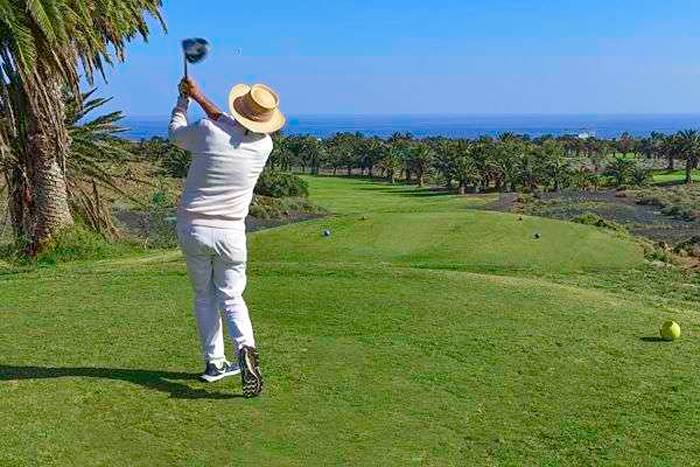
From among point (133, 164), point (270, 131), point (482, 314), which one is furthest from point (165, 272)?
point (133, 164)

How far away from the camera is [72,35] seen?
1816 centimetres

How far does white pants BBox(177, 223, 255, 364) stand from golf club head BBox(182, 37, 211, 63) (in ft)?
4.89

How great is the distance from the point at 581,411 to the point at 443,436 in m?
1.27

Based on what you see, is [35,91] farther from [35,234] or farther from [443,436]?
[443,436]

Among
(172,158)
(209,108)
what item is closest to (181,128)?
(209,108)

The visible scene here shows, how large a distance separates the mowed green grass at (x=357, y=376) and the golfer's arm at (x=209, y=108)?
2.18 meters

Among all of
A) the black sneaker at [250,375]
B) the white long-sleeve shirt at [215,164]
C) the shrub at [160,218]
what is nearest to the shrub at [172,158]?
the shrub at [160,218]

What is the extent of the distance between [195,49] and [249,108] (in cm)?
96

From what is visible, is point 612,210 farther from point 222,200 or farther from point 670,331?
point 222,200

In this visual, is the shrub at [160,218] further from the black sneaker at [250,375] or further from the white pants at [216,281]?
the black sneaker at [250,375]

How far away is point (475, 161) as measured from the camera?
113000 millimetres

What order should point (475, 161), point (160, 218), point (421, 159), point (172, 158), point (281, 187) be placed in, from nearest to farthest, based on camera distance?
1. point (160, 218)
2. point (172, 158)
3. point (281, 187)
4. point (475, 161)
5. point (421, 159)

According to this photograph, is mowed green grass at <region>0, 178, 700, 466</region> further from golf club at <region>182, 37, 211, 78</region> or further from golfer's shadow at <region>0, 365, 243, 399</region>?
golf club at <region>182, 37, 211, 78</region>

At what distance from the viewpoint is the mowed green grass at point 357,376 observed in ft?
18.0
